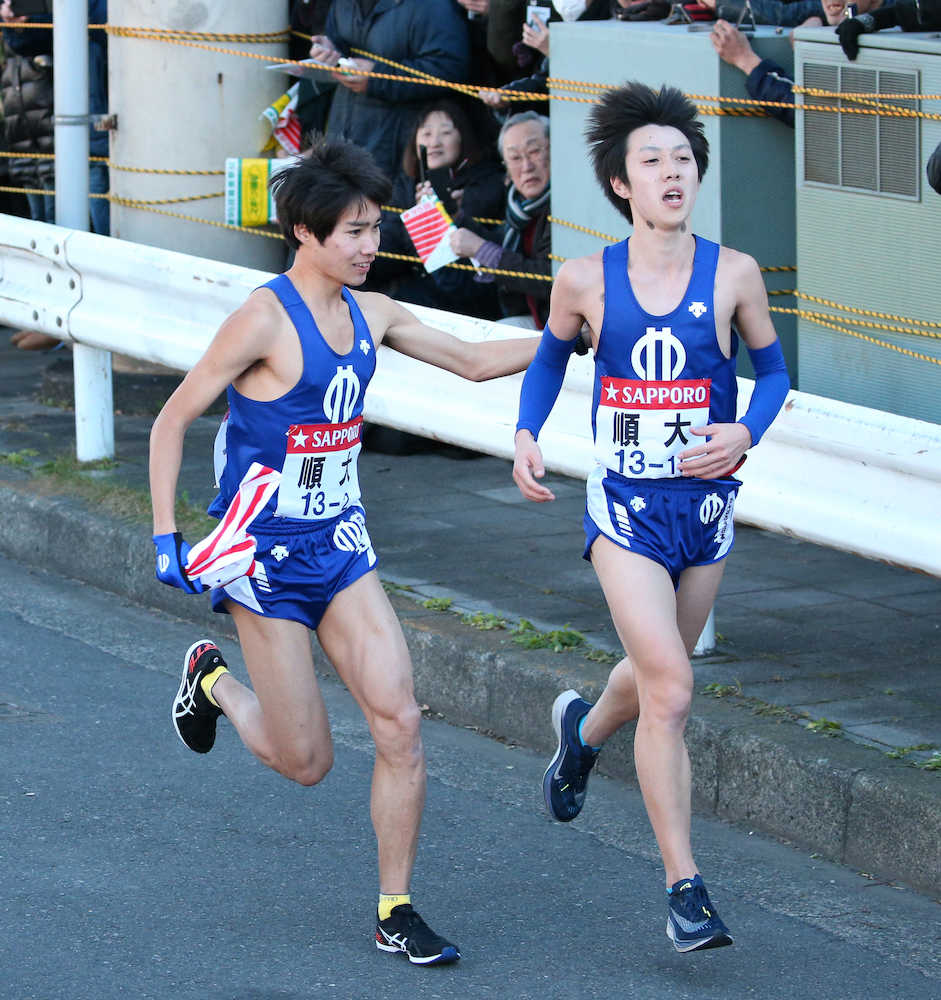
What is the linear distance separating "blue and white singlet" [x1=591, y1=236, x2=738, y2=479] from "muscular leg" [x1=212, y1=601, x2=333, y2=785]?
0.88 m

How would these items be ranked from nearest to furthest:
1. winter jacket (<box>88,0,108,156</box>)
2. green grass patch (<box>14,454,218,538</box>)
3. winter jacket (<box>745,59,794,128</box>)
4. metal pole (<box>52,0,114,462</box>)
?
1. winter jacket (<box>745,59,794,128</box>)
2. green grass patch (<box>14,454,218,538</box>)
3. metal pole (<box>52,0,114,462</box>)
4. winter jacket (<box>88,0,108,156</box>)

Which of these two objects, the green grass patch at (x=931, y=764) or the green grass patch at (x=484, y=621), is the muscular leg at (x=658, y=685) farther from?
the green grass patch at (x=484, y=621)

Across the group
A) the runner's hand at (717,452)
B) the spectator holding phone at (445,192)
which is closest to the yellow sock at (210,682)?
the runner's hand at (717,452)

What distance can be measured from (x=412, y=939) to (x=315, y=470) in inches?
42.8

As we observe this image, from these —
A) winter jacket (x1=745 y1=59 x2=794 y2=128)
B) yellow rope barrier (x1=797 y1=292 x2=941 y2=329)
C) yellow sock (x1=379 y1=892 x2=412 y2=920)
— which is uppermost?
winter jacket (x1=745 y1=59 x2=794 y2=128)

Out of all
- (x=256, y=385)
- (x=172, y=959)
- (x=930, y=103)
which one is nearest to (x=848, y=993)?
(x=172, y=959)

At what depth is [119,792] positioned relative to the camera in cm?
A: 532

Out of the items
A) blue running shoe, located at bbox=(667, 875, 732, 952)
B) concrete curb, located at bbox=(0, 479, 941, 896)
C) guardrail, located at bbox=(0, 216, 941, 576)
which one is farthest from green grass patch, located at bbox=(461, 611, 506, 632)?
blue running shoe, located at bbox=(667, 875, 732, 952)

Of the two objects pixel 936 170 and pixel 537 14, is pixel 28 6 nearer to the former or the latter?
pixel 537 14

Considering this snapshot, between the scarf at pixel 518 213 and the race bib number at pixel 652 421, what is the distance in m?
3.62

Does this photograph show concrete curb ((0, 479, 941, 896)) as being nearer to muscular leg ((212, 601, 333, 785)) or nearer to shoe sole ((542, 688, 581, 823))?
shoe sole ((542, 688, 581, 823))

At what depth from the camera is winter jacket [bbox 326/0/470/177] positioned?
8656mm

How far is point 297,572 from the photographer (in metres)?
4.45

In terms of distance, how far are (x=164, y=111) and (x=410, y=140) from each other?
4.42 feet
